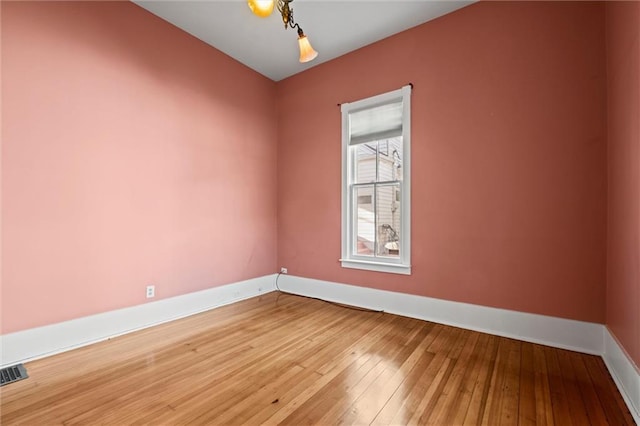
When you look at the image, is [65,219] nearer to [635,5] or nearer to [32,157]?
[32,157]

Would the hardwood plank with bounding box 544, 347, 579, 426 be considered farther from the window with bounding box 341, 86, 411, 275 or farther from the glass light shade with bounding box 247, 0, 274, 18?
the glass light shade with bounding box 247, 0, 274, 18

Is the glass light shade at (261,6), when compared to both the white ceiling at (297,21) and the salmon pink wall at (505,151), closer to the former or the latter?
the white ceiling at (297,21)

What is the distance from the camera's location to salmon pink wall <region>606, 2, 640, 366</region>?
5.22 feet

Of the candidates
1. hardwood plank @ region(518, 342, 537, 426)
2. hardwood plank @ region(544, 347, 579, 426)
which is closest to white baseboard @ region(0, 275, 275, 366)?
hardwood plank @ region(518, 342, 537, 426)

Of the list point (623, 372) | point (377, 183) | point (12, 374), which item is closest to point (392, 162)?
point (377, 183)

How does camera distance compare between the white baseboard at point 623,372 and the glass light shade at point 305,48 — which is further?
the glass light shade at point 305,48

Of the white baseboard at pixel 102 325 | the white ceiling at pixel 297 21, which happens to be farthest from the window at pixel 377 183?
the white baseboard at pixel 102 325

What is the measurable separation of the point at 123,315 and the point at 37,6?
8.78ft

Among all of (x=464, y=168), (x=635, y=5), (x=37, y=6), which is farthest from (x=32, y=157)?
(x=635, y=5)

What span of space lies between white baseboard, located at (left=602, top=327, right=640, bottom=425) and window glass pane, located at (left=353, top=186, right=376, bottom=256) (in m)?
2.12

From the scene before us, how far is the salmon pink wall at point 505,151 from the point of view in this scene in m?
2.19

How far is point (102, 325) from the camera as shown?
241 cm

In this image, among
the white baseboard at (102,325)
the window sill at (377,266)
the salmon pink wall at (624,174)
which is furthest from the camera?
the window sill at (377,266)

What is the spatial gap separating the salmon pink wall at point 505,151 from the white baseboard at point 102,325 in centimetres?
174
